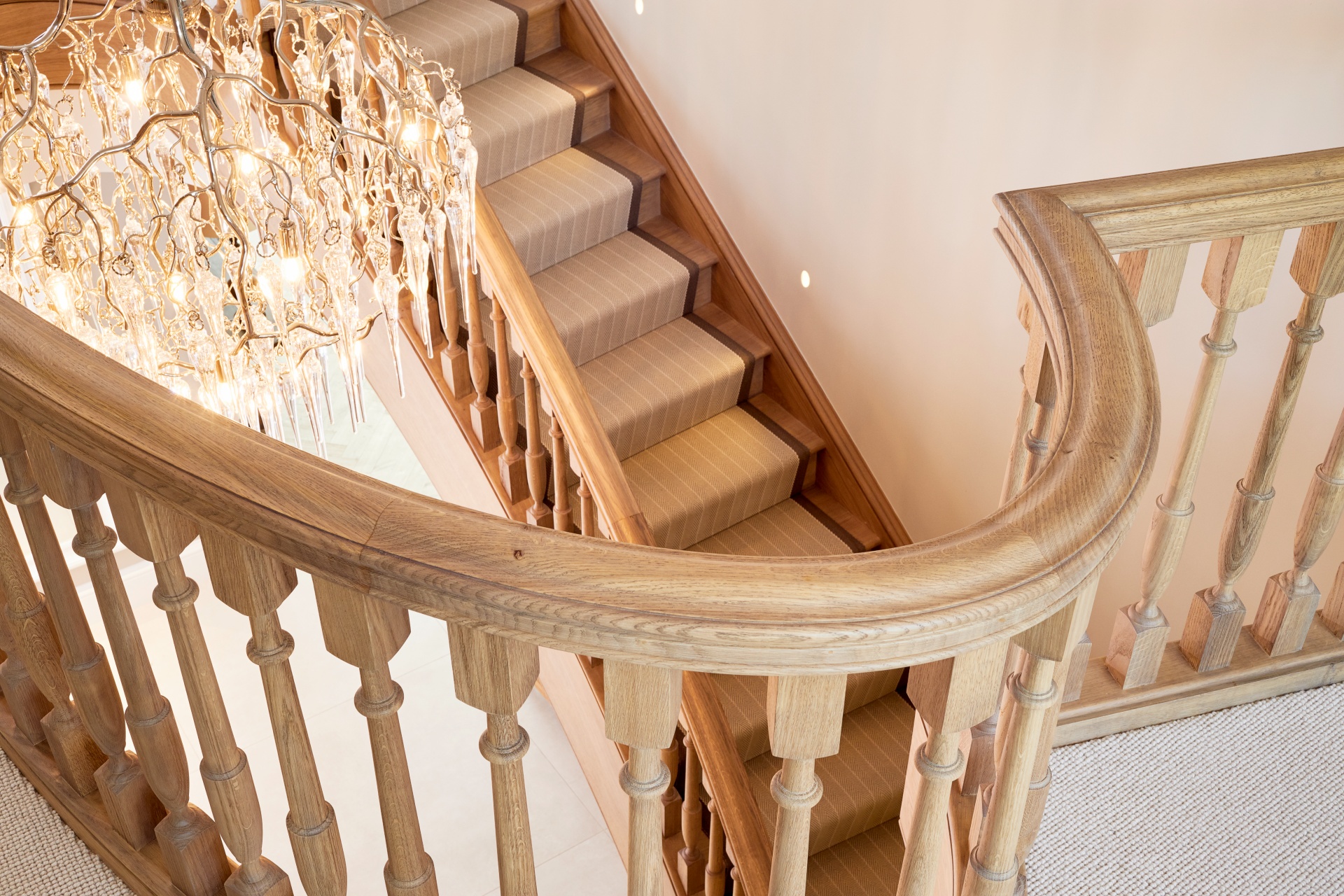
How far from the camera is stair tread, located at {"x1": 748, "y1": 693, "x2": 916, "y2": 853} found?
3.68 meters

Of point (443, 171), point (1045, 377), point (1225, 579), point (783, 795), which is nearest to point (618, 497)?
point (443, 171)

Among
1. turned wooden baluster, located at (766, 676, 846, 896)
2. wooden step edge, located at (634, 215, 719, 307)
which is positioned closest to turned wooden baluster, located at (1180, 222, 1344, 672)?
turned wooden baluster, located at (766, 676, 846, 896)

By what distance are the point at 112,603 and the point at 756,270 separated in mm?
3578

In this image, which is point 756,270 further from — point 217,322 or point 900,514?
point 217,322

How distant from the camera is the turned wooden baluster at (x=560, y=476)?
10.5 ft

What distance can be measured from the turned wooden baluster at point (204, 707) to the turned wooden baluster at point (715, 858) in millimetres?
1887

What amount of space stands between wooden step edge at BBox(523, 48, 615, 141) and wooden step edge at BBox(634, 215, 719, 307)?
441mm

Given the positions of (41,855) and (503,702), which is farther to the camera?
(41,855)

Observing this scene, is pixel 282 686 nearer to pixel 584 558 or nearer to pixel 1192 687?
pixel 584 558

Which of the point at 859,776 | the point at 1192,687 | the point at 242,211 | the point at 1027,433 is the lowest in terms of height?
the point at 859,776

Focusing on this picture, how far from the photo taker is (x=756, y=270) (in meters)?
4.45

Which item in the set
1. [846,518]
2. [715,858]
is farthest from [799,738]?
[846,518]

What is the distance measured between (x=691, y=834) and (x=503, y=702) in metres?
2.61

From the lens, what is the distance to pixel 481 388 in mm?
3523
